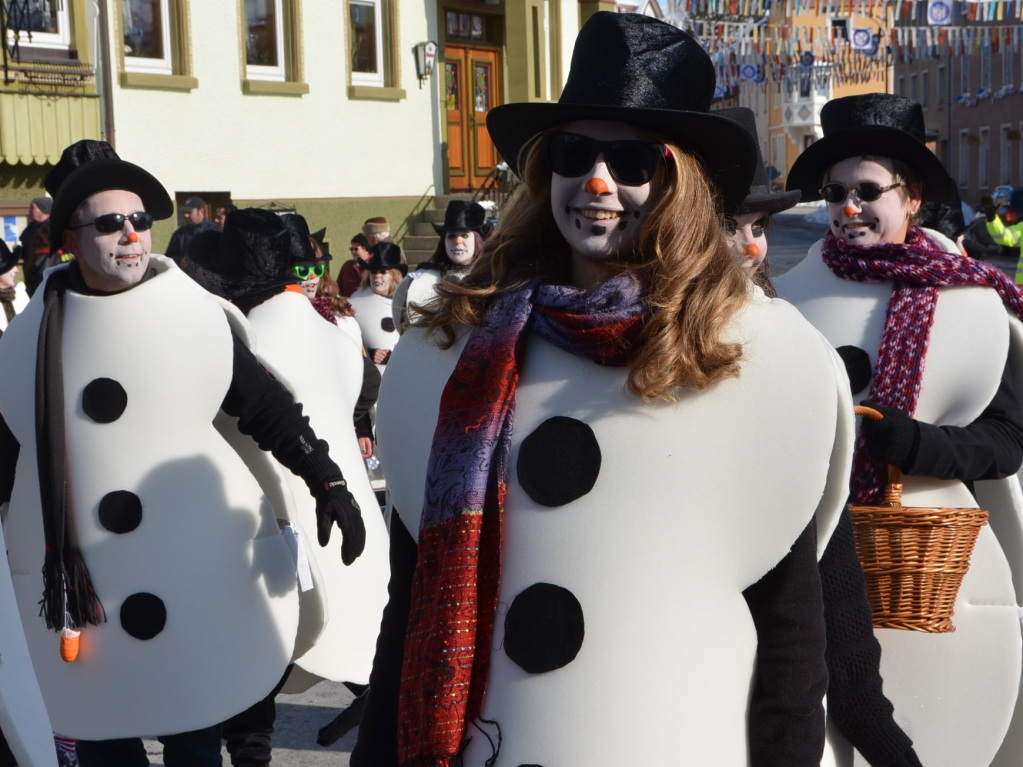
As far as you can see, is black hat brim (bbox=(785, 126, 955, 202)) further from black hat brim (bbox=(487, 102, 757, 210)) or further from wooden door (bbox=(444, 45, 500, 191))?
wooden door (bbox=(444, 45, 500, 191))

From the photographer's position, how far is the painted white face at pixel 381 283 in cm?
1152

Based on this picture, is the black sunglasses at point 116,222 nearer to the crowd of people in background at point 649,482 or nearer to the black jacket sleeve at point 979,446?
the crowd of people in background at point 649,482

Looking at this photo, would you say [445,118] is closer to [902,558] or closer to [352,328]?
[352,328]

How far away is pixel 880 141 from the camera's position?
3.80 meters

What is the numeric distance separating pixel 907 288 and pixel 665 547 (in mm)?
1662

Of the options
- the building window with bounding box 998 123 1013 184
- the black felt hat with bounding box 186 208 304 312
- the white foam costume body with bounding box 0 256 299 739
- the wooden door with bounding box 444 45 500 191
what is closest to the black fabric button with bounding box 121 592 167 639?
the white foam costume body with bounding box 0 256 299 739

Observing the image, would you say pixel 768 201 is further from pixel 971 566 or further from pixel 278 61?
pixel 278 61

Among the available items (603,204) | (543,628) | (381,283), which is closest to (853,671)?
(543,628)

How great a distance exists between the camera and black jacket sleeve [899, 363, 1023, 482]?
11.0ft

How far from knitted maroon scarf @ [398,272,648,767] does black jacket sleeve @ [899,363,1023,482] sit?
1263 millimetres

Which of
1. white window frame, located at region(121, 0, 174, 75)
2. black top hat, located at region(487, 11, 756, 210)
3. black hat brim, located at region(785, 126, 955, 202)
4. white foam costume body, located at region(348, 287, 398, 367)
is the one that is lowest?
white foam costume body, located at region(348, 287, 398, 367)

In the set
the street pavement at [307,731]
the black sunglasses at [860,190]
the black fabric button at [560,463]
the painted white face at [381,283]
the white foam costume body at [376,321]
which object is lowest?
the street pavement at [307,731]

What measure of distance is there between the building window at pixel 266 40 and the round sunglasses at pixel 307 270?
12333 mm

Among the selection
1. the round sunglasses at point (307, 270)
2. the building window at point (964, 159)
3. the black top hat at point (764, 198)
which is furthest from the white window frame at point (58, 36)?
the building window at point (964, 159)
